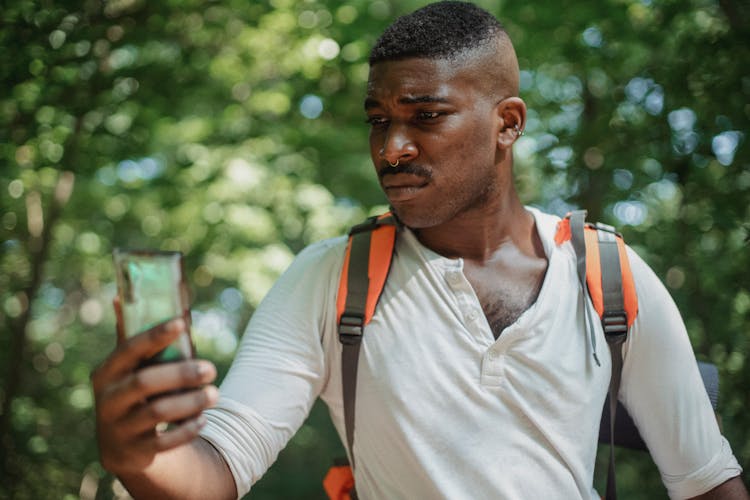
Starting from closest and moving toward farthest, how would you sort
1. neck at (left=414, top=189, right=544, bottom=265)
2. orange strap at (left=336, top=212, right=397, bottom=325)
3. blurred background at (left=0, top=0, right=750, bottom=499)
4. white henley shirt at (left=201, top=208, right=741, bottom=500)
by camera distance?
white henley shirt at (left=201, top=208, right=741, bottom=500) → orange strap at (left=336, top=212, right=397, bottom=325) → neck at (left=414, top=189, right=544, bottom=265) → blurred background at (left=0, top=0, right=750, bottom=499)

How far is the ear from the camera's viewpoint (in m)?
2.59

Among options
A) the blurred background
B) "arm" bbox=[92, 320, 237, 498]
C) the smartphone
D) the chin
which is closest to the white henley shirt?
the chin

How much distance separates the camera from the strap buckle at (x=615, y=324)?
7.75 ft

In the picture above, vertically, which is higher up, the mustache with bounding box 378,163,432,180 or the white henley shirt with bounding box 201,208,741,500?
the mustache with bounding box 378,163,432,180

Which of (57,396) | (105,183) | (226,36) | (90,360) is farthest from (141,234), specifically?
(226,36)

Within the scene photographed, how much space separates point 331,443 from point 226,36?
351 centimetres

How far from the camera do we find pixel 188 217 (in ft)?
20.5

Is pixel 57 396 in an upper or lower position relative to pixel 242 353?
lower

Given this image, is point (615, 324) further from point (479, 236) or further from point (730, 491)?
point (730, 491)

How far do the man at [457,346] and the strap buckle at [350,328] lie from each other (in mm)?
62

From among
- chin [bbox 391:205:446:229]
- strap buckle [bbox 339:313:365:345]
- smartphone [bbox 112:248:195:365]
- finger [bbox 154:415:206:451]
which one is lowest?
strap buckle [bbox 339:313:365:345]

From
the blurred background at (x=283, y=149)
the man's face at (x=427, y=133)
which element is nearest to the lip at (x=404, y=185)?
the man's face at (x=427, y=133)

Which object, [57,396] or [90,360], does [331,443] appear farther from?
[90,360]

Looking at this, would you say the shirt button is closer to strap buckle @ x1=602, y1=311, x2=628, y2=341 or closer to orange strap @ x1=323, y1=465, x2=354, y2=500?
strap buckle @ x1=602, y1=311, x2=628, y2=341
